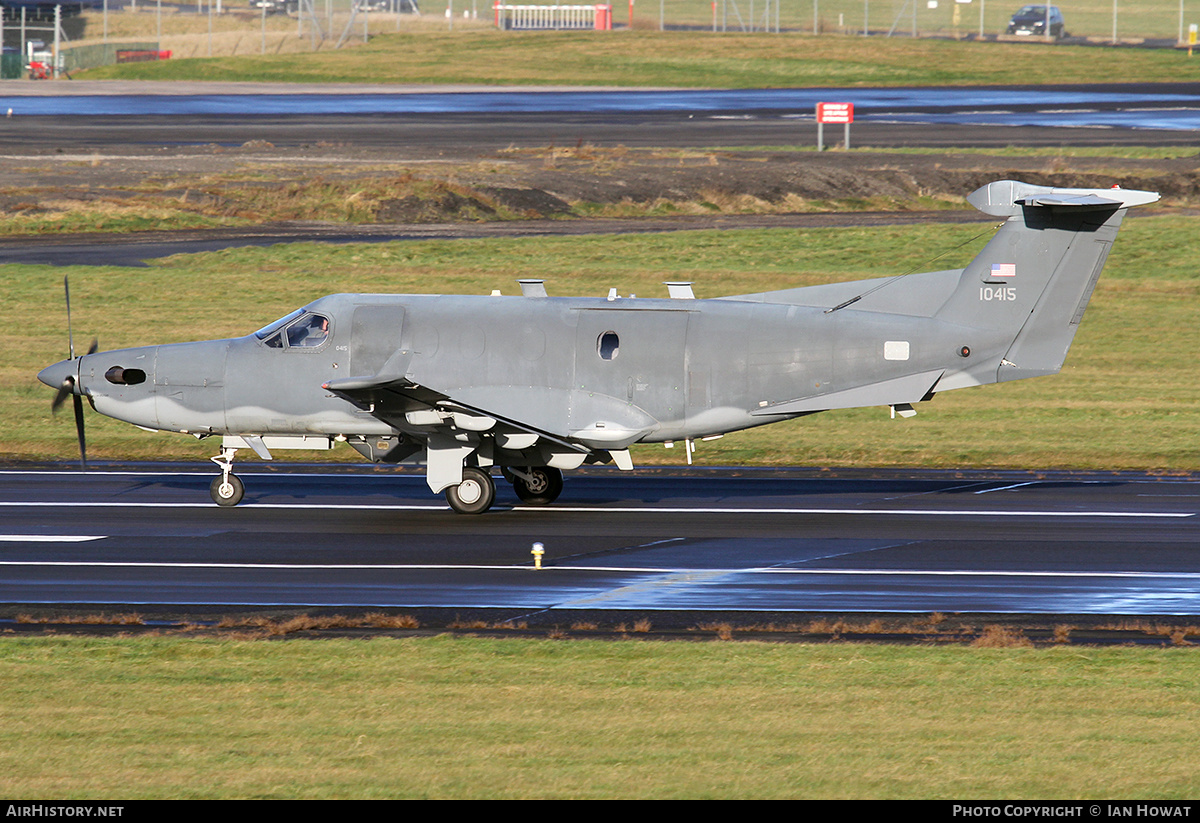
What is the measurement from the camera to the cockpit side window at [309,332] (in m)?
21.7

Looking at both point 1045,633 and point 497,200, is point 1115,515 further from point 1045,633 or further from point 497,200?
point 497,200

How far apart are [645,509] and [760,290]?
57.9ft

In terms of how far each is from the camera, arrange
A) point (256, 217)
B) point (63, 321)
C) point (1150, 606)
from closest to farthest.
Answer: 1. point (1150, 606)
2. point (63, 321)
3. point (256, 217)

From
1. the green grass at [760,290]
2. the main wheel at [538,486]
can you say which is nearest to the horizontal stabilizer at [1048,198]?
the green grass at [760,290]

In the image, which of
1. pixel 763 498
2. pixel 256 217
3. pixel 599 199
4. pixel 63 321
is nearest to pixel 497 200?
pixel 599 199

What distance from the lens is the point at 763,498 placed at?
23.0 m

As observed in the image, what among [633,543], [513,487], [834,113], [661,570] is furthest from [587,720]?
[834,113]

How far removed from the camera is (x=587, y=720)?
11977mm

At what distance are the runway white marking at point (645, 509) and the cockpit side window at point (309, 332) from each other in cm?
256

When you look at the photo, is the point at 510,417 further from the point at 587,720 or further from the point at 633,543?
the point at 587,720

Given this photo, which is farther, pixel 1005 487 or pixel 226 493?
pixel 1005 487

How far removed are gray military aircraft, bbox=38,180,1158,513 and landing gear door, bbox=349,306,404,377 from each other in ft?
0.07

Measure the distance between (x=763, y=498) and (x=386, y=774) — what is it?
13176 millimetres

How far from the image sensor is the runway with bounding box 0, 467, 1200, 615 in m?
16.6
